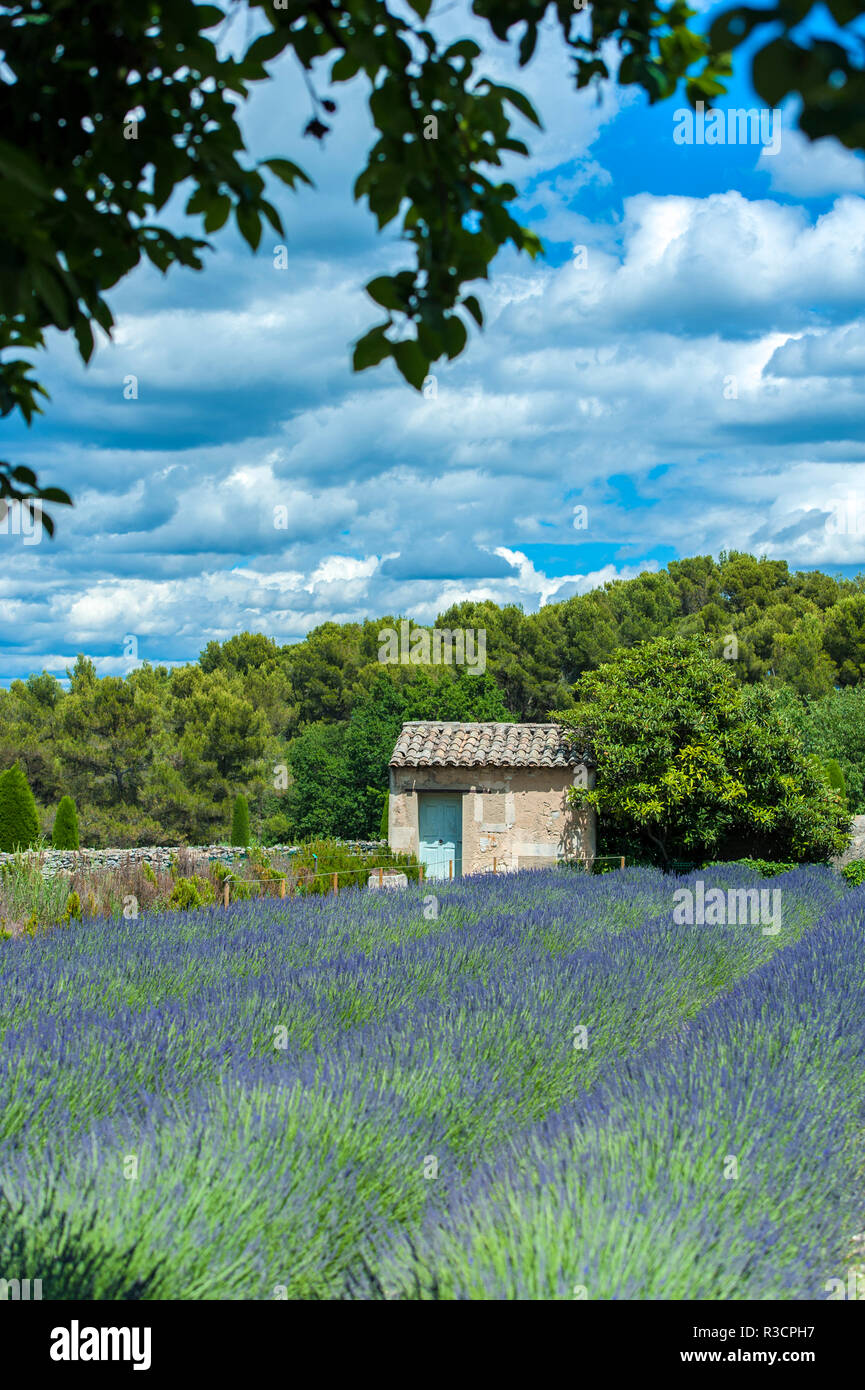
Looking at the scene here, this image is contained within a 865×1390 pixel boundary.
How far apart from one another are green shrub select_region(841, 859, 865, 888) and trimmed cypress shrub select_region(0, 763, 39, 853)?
609 inches

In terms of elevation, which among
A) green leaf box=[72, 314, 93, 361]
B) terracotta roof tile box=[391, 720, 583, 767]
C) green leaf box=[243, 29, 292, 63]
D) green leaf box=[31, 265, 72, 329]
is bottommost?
terracotta roof tile box=[391, 720, 583, 767]

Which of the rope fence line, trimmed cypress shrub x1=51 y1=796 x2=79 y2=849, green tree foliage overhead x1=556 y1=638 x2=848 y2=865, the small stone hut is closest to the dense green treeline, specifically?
trimmed cypress shrub x1=51 y1=796 x2=79 y2=849

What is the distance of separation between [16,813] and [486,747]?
10.5 m

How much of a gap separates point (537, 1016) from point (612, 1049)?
0.40 meters

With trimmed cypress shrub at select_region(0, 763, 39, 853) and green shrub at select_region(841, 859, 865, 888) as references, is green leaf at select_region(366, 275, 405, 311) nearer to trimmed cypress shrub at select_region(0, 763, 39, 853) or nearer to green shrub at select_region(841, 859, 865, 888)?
green shrub at select_region(841, 859, 865, 888)

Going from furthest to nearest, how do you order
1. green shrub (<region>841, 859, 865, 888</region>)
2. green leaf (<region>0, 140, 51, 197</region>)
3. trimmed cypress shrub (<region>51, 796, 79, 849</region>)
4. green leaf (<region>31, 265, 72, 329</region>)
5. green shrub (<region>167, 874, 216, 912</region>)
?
trimmed cypress shrub (<region>51, 796, 79, 849</region>)
green shrub (<region>841, 859, 865, 888</region>)
green shrub (<region>167, 874, 216, 912</region>)
green leaf (<region>31, 265, 72, 329</region>)
green leaf (<region>0, 140, 51, 197</region>)

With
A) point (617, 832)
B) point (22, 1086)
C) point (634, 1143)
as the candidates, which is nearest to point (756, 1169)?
point (634, 1143)

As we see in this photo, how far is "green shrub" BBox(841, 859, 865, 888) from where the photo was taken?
47.6 ft

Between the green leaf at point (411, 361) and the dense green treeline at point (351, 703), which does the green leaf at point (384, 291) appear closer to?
the green leaf at point (411, 361)

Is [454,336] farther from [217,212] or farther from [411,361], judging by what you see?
[217,212]

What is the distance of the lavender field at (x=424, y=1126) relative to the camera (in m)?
2.57

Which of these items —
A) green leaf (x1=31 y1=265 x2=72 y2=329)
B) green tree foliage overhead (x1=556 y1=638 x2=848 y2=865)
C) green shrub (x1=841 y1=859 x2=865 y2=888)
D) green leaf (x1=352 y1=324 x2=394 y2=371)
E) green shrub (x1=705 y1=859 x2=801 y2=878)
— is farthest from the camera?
green tree foliage overhead (x1=556 y1=638 x2=848 y2=865)
